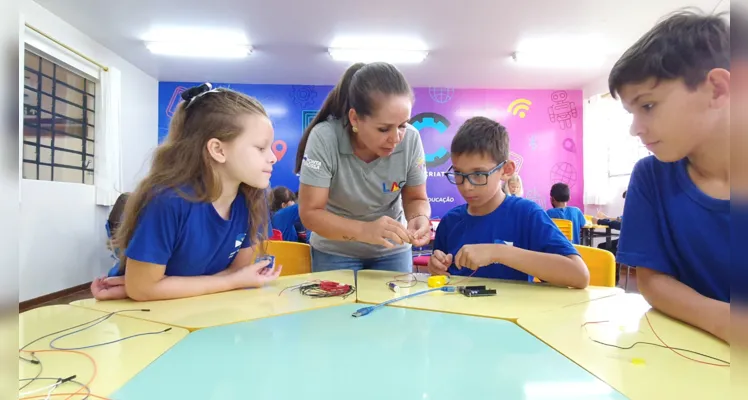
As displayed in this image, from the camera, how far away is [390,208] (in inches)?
60.8

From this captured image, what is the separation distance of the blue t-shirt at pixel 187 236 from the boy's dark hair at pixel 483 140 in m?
0.74

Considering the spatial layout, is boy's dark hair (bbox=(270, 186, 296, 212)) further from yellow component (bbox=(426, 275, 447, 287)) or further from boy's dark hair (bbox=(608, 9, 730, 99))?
boy's dark hair (bbox=(608, 9, 730, 99))

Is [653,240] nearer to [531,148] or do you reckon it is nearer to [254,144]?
[254,144]

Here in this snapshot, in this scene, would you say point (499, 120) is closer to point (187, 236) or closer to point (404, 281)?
point (404, 281)

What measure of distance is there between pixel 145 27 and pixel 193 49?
0.55 metres

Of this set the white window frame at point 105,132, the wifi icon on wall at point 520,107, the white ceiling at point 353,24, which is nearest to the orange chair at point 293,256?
the white ceiling at point 353,24

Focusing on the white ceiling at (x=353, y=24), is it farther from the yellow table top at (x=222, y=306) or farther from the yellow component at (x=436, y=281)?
the yellow table top at (x=222, y=306)

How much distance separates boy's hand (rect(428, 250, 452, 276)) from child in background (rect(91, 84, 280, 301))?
48 cm

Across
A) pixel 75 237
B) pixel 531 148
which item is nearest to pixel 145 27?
pixel 75 237

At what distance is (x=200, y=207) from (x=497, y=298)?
0.82 meters

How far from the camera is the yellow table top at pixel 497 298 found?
90 centimetres

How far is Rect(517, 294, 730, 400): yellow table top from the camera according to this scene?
0.54 metres

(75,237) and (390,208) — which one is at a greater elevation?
(390,208)

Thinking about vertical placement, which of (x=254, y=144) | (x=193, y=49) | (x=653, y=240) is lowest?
(x=653, y=240)
